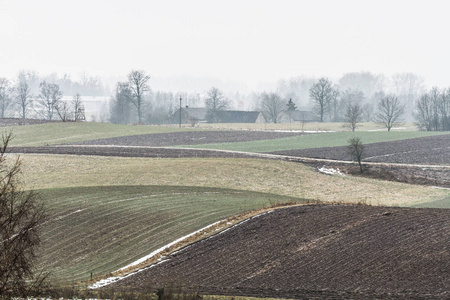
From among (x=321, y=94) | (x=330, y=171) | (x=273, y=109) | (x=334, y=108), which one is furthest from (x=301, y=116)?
(x=330, y=171)

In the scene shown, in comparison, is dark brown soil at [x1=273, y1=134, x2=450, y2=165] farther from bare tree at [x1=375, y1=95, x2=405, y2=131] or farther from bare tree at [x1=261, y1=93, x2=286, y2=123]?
bare tree at [x1=261, y1=93, x2=286, y2=123]

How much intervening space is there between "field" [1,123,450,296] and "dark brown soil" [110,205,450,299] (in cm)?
178

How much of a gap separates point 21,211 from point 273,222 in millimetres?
16680

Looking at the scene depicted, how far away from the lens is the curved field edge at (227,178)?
43219mm

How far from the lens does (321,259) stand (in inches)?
928

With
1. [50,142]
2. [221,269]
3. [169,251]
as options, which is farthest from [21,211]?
[50,142]

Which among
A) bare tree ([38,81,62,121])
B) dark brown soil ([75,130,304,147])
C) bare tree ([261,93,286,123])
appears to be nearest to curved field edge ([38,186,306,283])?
dark brown soil ([75,130,304,147])

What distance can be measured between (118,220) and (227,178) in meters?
16.0

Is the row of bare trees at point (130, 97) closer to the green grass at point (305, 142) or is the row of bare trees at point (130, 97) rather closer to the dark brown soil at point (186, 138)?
the dark brown soil at point (186, 138)

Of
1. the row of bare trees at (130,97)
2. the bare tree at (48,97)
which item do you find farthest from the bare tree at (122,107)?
the bare tree at (48,97)

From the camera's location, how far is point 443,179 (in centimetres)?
5212

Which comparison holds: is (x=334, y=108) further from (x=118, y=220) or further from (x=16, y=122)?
(x=118, y=220)

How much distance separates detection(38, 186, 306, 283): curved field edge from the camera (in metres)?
26.7

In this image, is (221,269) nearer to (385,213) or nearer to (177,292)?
(177,292)
